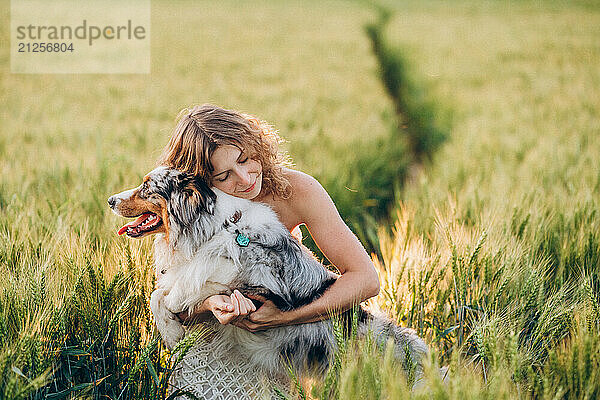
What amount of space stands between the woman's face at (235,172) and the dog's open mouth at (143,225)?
33 centimetres

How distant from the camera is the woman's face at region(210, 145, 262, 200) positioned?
2.59 metres

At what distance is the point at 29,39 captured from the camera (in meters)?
12.1

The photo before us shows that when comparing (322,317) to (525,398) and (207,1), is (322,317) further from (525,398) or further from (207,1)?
(207,1)

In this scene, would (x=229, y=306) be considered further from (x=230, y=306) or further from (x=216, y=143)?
(x=216, y=143)

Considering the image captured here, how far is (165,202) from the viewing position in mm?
2459

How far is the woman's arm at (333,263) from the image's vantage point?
247cm

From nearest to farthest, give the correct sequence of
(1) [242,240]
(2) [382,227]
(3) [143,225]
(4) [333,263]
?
1. (1) [242,240]
2. (3) [143,225]
3. (4) [333,263]
4. (2) [382,227]

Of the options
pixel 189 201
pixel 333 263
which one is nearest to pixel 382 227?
pixel 333 263

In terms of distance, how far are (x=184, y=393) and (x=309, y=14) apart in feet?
78.9

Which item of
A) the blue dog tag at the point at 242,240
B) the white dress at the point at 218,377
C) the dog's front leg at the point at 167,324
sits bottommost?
the white dress at the point at 218,377

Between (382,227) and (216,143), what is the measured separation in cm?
229

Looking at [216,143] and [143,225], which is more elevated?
[216,143]

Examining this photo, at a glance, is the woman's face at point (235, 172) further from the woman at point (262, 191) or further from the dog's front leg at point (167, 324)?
the dog's front leg at point (167, 324)

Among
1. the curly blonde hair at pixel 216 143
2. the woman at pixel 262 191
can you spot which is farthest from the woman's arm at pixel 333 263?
the curly blonde hair at pixel 216 143
